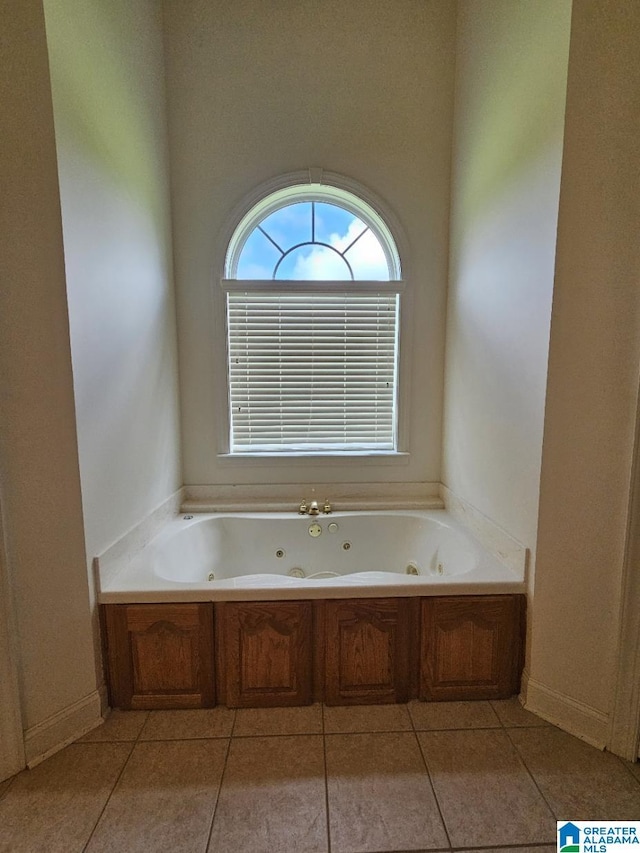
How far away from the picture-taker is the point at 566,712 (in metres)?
1.54

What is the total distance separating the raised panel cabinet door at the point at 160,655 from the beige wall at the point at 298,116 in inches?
47.1

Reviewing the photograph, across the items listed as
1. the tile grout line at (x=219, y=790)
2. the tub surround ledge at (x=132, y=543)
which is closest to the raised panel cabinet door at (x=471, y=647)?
the tile grout line at (x=219, y=790)

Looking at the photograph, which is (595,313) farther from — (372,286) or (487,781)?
(487,781)

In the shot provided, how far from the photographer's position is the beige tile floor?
1178mm

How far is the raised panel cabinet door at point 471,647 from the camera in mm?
1646

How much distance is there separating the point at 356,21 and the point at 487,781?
3.42 metres

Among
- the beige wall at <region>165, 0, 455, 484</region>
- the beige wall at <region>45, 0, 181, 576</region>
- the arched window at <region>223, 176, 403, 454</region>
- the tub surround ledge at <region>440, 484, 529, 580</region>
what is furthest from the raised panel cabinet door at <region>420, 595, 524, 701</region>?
the beige wall at <region>165, 0, 455, 484</region>

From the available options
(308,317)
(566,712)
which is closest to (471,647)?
(566,712)

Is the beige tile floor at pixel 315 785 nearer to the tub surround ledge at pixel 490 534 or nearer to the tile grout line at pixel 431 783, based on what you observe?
the tile grout line at pixel 431 783

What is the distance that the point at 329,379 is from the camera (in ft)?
8.11

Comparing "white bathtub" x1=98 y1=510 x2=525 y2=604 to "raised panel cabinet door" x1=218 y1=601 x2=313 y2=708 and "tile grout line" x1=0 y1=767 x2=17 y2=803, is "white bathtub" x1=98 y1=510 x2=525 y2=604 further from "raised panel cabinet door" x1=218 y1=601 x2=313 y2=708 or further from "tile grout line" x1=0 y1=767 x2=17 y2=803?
"tile grout line" x1=0 y1=767 x2=17 y2=803

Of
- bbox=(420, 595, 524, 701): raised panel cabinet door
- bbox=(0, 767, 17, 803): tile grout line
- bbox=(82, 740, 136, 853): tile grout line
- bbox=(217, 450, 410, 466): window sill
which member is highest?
bbox=(217, 450, 410, 466): window sill

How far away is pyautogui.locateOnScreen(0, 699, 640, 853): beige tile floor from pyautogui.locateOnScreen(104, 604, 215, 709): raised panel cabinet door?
0.07 m

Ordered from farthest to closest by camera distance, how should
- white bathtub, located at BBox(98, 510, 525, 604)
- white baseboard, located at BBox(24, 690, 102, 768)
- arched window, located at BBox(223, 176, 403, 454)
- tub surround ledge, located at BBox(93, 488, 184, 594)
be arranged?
arched window, located at BBox(223, 176, 403, 454) → white bathtub, located at BBox(98, 510, 525, 604) → tub surround ledge, located at BBox(93, 488, 184, 594) → white baseboard, located at BBox(24, 690, 102, 768)
